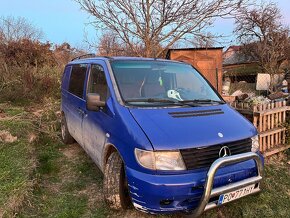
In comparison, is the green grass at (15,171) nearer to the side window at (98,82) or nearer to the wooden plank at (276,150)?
the side window at (98,82)

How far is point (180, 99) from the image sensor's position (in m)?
3.84

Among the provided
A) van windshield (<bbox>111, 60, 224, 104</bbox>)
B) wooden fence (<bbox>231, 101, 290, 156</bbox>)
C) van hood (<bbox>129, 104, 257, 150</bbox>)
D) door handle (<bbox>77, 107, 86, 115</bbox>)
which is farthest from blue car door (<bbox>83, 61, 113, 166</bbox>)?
wooden fence (<bbox>231, 101, 290, 156</bbox>)

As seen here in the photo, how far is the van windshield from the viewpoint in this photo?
148 inches

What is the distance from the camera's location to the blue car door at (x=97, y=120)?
3.72 m

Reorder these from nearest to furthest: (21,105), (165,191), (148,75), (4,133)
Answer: (165,191), (148,75), (4,133), (21,105)

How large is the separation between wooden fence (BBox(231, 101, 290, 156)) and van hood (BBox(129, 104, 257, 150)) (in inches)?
76.9

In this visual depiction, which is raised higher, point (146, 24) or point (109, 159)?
point (146, 24)

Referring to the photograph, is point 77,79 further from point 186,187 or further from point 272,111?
point 272,111

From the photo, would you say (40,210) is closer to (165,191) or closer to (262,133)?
(165,191)

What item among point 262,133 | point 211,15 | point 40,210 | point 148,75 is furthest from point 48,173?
point 211,15

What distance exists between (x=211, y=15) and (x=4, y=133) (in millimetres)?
→ 5826

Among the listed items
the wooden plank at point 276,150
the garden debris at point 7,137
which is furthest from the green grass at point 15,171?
the wooden plank at point 276,150

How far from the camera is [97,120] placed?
396cm

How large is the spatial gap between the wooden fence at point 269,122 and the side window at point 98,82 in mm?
2919
